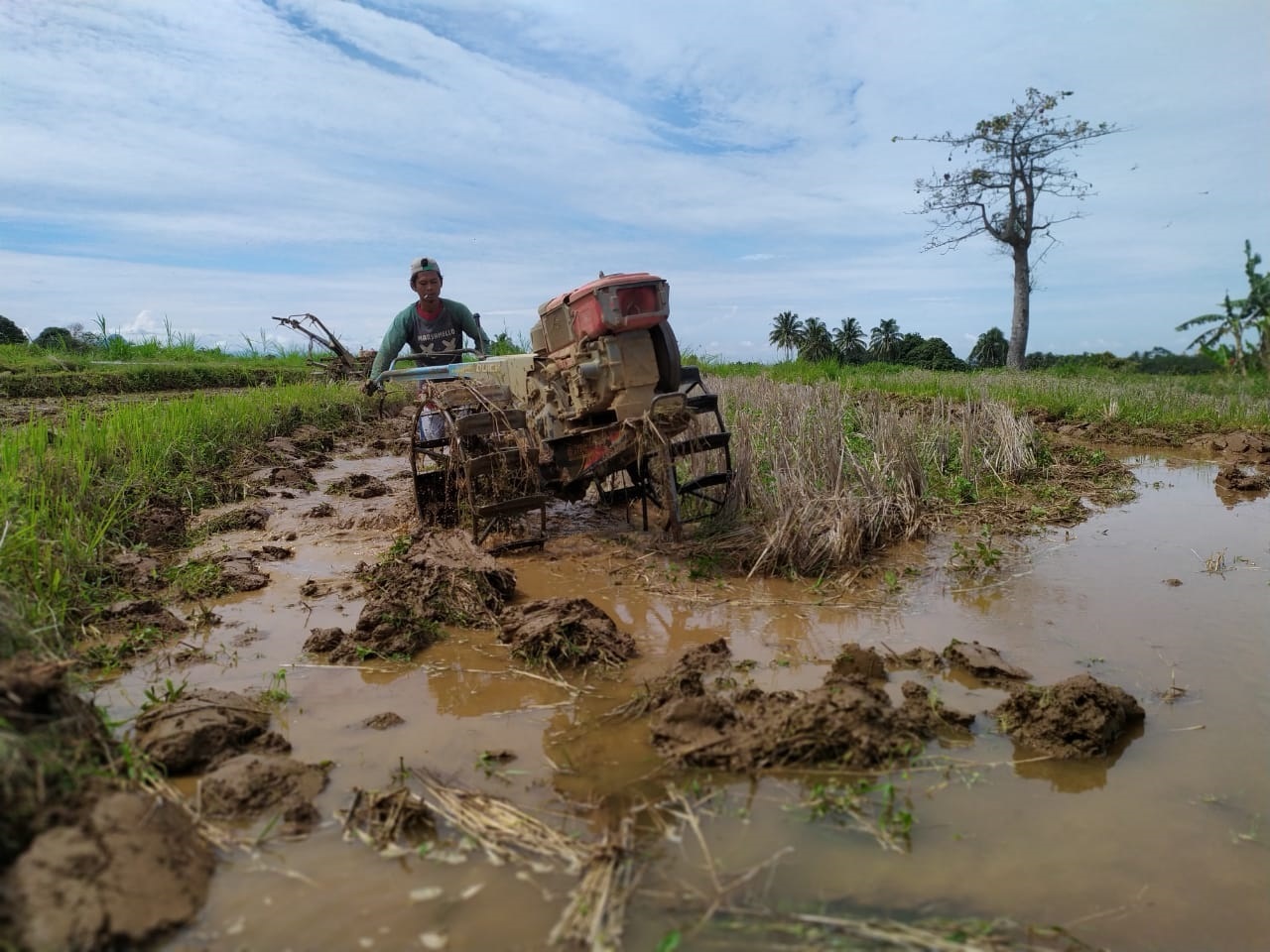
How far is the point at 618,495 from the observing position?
6273 mm

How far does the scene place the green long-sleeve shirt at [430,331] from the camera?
679 cm

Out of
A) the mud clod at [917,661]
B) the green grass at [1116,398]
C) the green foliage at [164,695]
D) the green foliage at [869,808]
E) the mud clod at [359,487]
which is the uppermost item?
the green grass at [1116,398]

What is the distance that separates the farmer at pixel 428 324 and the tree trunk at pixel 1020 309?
19.6 m

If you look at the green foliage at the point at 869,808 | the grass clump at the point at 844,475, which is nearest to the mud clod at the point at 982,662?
the green foliage at the point at 869,808

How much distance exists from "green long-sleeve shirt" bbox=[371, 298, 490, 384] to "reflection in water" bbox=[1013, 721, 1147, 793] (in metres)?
5.28

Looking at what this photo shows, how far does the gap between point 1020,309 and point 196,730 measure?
2401 cm

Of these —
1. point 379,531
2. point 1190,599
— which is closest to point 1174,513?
point 1190,599

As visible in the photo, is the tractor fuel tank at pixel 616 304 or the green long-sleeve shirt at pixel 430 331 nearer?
the tractor fuel tank at pixel 616 304

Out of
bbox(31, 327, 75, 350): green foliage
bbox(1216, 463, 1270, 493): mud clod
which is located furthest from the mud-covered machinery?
bbox(31, 327, 75, 350): green foliage

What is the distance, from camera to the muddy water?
79.1 inches

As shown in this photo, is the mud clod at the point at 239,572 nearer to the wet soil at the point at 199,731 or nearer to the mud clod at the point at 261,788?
the wet soil at the point at 199,731

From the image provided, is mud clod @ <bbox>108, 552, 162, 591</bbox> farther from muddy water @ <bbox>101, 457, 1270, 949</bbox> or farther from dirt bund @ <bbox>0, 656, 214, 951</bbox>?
dirt bund @ <bbox>0, 656, 214, 951</bbox>

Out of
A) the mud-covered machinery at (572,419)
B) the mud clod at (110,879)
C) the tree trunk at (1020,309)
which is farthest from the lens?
the tree trunk at (1020,309)

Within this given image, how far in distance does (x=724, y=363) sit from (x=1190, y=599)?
18.6 m
